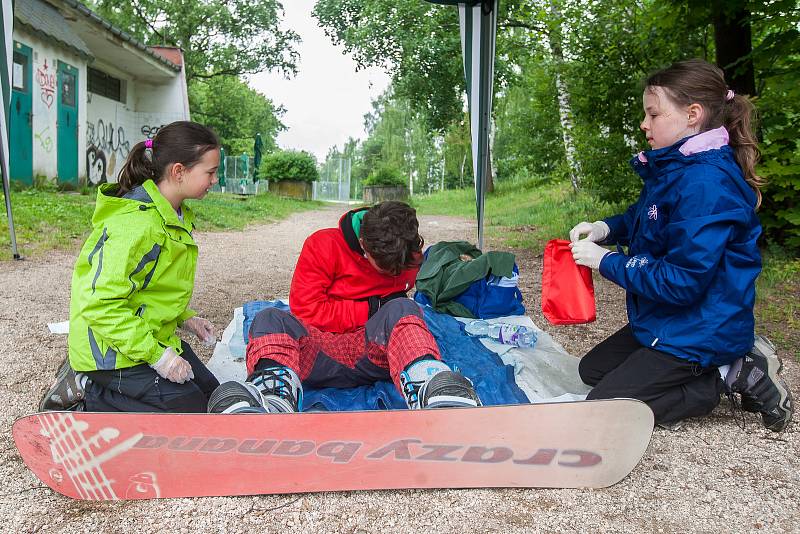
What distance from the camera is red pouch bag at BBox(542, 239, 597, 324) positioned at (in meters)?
2.39

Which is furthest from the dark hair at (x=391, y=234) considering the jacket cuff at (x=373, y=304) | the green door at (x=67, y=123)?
the green door at (x=67, y=123)

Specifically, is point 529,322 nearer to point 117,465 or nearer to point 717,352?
point 717,352

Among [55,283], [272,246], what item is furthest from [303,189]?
[55,283]

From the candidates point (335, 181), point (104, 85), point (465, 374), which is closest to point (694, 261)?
point (465, 374)

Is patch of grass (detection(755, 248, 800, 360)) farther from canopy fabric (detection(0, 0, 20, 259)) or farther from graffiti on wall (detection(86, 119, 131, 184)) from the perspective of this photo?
graffiti on wall (detection(86, 119, 131, 184))

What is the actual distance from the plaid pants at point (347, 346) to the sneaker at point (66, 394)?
529 mm

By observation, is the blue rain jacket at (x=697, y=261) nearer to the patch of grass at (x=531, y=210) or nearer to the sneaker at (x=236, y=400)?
the sneaker at (x=236, y=400)

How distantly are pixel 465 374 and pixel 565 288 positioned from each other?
62cm

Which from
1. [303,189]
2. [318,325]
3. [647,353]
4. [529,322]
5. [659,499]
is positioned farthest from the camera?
[303,189]

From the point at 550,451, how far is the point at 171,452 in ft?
3.46

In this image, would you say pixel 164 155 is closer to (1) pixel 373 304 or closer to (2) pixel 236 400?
(2) pixel 236 400

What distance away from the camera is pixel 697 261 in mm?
1999

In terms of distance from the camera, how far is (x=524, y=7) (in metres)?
8.09

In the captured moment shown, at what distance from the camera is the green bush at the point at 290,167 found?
18.2 metres
